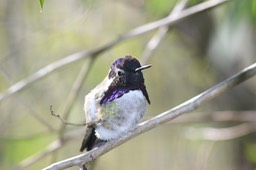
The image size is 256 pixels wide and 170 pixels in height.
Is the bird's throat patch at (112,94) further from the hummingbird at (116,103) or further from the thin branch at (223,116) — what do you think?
the thin branch at (223,116)

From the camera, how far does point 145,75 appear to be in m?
3.60

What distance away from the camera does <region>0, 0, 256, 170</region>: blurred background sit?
9.84ft

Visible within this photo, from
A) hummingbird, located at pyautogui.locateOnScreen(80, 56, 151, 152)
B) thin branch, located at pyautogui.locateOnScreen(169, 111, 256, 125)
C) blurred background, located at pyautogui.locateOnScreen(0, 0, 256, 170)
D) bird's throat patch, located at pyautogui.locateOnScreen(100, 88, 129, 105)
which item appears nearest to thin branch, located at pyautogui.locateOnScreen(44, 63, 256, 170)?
hummingbird, located at pyautogui.locateOnScreen(80, 56, 151, 152)

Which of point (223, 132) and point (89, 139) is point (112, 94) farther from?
point (223, 132)

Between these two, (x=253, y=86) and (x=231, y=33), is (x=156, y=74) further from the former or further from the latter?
(x=231, y=33)

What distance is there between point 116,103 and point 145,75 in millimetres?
2430

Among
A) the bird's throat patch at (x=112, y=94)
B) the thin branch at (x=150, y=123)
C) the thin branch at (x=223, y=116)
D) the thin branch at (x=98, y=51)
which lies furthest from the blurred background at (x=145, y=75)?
the bird's throat patch at (x=112, y=94)

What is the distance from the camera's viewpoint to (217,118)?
2.89 metres

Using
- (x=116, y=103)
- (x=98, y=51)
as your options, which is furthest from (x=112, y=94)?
(x=98, y=51)

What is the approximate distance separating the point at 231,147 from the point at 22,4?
1.46 m

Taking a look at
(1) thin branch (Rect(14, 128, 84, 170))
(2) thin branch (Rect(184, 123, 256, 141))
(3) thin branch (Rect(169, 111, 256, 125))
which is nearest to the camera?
(1) thin branch (Rect(14, 128, 84, 170))

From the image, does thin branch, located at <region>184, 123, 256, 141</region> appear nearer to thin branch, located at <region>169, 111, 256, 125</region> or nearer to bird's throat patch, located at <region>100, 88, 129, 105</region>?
thin branch, located at <region>169, 111, 256, 125</region>

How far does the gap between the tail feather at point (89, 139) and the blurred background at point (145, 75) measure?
117 cm

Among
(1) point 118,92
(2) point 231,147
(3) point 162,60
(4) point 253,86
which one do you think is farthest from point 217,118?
(1) point 118,92
